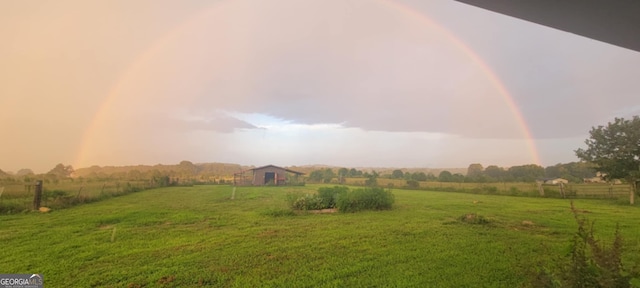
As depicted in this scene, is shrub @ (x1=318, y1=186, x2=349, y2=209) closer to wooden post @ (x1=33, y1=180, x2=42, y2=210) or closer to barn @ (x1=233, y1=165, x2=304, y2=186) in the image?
wooden post @ (x1=33, y1=180, x2=42, y2=210)

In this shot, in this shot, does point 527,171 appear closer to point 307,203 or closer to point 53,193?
point 307,203

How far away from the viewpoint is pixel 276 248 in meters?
4.88

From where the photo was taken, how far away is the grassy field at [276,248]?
3639mm

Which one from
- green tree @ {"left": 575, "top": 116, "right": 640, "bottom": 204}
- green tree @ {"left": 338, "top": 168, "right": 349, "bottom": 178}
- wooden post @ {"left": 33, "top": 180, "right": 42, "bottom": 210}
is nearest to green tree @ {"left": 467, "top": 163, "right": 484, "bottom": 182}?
green tree @ {"left": 575, "top": 116, "right": 640, "bottom": 204}

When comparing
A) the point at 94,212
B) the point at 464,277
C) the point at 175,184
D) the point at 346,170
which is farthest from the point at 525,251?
the point at 175,184

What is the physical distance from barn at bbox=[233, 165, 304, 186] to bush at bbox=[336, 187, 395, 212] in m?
12.4

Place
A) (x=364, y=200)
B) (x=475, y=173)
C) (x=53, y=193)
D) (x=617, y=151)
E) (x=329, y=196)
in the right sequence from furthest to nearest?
Answer: (x=475, y=173)
(x=617, y=151)
(x=329, y=196)
(x=364, y=200)
(x=53, y=193)

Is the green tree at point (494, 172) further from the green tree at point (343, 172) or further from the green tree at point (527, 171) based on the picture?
the green tree at point (343, 172)

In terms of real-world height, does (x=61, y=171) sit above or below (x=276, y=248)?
above

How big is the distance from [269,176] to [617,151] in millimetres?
19701

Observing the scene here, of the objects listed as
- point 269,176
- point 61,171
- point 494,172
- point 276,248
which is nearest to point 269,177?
point 269,176

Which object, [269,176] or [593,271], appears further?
Result: [269,176]

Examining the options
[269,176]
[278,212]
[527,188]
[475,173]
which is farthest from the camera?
[269,176]

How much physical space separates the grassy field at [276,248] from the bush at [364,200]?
1.06 meters
